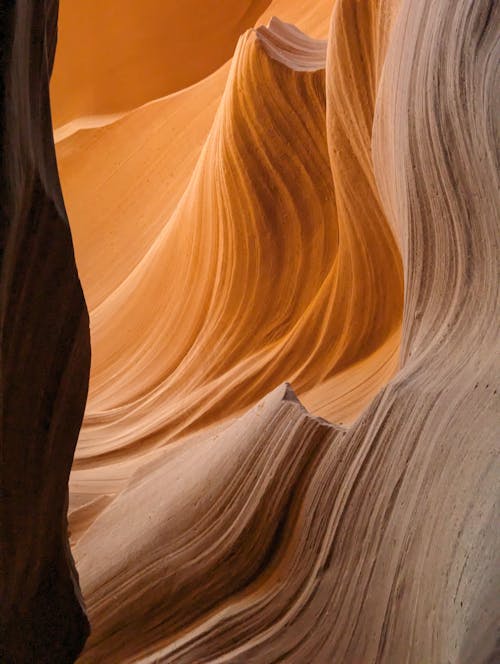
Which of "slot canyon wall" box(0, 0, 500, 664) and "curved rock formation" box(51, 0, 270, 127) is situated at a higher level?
"curved rock formation" box(51, 0, 270, 127)

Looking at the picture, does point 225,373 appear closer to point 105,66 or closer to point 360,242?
point 360,242

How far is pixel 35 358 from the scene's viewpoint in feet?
2.36

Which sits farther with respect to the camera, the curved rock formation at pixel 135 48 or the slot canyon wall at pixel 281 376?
the curved rock formation at pixel 135 48

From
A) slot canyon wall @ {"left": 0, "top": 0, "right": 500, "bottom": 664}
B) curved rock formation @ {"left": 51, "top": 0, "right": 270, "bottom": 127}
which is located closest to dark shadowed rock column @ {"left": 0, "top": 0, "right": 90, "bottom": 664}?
slot canyon wall @ {"left": 0, "top": 0, "right": 500, "bottom": 664}

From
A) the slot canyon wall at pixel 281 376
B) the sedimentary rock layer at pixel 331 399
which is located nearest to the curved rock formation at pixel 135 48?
the slot canyon wall at pixel 281 376

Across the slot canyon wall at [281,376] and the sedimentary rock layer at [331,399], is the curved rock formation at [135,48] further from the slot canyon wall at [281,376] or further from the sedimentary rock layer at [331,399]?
the sedimentary rock layer at [331,399]

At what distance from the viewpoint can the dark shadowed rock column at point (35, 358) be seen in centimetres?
65

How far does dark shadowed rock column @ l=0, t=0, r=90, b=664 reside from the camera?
65 centimetres

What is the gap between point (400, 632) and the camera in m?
0.92

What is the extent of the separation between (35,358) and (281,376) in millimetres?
1045

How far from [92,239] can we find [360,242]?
1.51 metres

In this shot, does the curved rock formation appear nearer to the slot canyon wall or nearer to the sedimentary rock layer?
the slot canyon wall

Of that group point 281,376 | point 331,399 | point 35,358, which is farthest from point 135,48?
point 35,358

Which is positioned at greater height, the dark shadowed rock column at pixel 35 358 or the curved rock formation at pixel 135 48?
the curved rock formation at pixel 135 48
